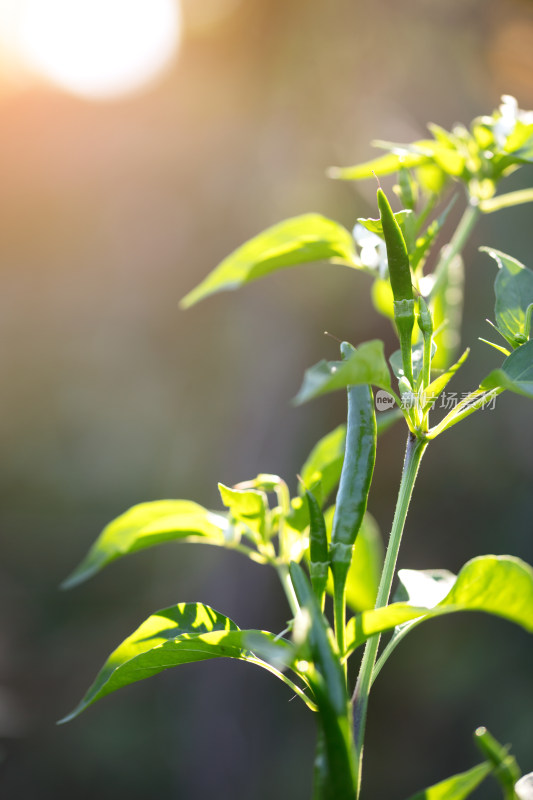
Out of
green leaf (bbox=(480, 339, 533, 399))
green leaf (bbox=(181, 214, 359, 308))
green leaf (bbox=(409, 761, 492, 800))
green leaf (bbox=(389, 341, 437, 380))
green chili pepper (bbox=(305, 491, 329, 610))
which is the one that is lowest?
green leaf (bbox=(409, 761, 492, 800))

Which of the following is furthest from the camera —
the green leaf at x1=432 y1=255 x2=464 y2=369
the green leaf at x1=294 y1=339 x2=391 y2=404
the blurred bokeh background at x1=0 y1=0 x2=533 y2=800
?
the blurred bokeh background at x1=0 y1=0 x2=533 y2=800

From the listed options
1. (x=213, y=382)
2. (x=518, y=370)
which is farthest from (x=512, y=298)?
(x=213, y=382)

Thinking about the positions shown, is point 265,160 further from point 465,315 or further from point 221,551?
point 221,551

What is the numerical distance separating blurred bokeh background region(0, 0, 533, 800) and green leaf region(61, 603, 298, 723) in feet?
5.07

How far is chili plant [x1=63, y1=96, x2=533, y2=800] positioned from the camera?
24 cm

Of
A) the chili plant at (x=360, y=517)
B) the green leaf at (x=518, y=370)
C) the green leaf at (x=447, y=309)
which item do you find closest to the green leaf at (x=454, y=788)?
the chili plant at (x=360, y=517)

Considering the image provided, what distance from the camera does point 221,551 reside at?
1988mm

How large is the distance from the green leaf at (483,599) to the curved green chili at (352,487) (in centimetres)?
2

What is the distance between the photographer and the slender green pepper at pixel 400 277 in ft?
0.85

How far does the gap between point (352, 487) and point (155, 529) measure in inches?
5.3

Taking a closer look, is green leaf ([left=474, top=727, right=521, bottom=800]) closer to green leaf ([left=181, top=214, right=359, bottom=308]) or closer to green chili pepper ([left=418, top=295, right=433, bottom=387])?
green chili pepper ([left=418, top=295, right=433, bottom=387])

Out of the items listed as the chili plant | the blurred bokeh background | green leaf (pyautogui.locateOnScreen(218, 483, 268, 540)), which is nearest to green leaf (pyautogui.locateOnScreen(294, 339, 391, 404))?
the chili plant

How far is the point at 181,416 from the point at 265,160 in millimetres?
1058

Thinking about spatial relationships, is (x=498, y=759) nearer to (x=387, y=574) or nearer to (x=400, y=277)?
(x=387, y=574)
